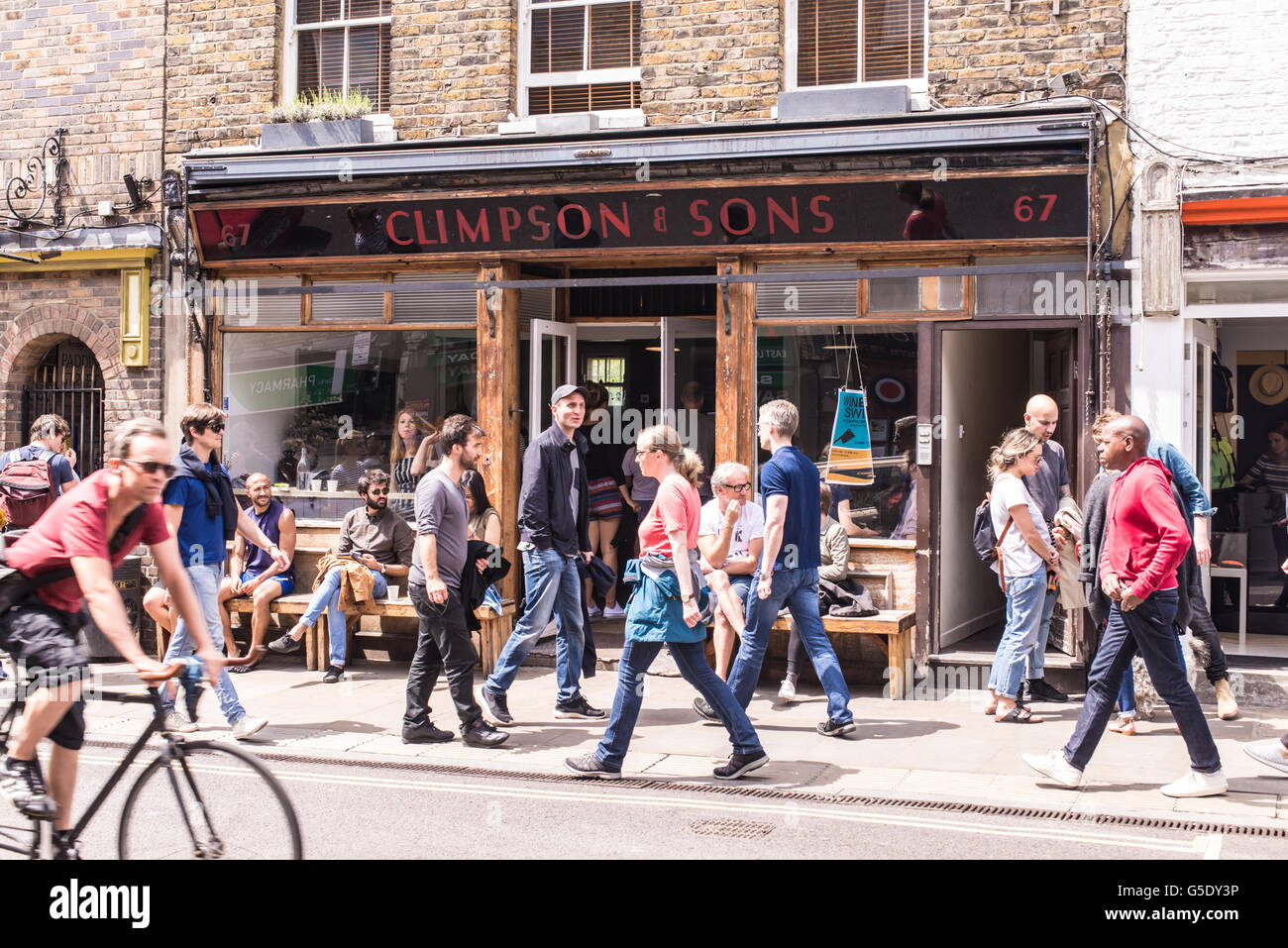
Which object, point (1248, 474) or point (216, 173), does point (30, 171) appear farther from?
point (1248, 474)

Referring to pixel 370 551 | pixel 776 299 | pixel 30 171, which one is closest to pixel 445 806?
pixel 370 551

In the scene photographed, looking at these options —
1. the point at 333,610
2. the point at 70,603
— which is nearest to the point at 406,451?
the point at 333,610

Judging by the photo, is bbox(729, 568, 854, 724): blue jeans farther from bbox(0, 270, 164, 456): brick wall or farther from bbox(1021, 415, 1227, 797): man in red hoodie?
bbox(0, 270, 164, 456): brick wall

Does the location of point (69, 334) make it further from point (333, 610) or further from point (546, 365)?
point (546, 365)

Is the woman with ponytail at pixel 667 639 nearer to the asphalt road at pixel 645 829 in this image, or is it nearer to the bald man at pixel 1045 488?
the asphalt road at pixel 645 829

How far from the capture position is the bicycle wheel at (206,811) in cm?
473

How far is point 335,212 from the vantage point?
Answer: 450 inches

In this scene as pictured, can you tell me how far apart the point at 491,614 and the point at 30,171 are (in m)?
6.39

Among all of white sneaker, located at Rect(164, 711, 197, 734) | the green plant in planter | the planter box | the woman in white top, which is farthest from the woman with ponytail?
the green plant in planter

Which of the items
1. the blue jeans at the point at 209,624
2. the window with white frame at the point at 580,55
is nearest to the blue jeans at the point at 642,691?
the blue jeans at the point at 209,624

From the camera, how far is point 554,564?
347 inches

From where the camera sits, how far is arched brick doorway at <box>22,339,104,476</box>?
12852mm

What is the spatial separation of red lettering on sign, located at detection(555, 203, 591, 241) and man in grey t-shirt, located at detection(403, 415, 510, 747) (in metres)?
3.23

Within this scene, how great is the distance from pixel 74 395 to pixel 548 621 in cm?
658
